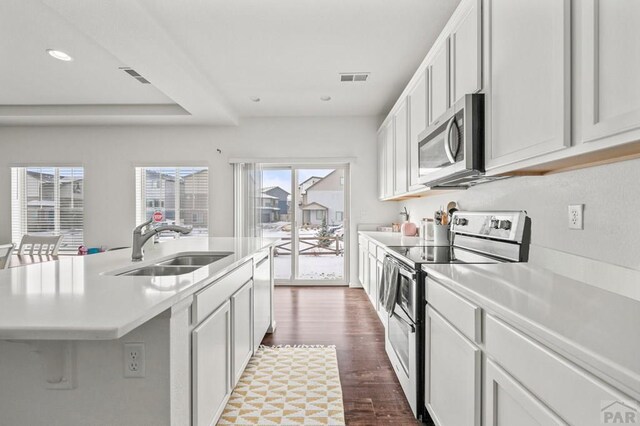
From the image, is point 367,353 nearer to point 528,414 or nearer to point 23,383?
point 528,414

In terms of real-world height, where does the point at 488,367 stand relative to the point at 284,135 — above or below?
below

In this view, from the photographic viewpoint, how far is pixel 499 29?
5.23 feet

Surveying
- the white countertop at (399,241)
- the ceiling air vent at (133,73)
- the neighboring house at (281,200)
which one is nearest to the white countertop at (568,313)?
the white countertop at (399,241)

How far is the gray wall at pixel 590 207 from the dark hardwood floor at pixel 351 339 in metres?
1.26

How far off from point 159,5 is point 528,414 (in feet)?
9.97

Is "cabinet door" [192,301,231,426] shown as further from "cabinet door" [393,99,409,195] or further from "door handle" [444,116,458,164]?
"cabinet door" [393,99,409,195]

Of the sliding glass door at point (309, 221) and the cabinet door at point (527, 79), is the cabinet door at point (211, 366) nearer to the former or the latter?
the cabinet door at point (527, 79)

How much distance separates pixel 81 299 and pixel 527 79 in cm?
183

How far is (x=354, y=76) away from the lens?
12.4 ft

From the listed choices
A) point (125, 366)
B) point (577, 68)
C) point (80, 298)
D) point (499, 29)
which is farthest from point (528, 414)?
point (499, 29)

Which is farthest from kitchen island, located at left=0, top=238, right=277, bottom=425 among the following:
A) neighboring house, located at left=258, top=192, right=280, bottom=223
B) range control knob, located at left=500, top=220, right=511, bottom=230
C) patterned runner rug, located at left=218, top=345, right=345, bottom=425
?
neighboring house, located at left=258, top=192, right=280, bottom=223

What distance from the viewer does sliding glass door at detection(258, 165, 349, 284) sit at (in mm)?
5438

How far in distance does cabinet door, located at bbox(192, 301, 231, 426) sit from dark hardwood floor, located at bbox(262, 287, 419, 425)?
74cm

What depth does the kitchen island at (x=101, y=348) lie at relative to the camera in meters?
0.93
